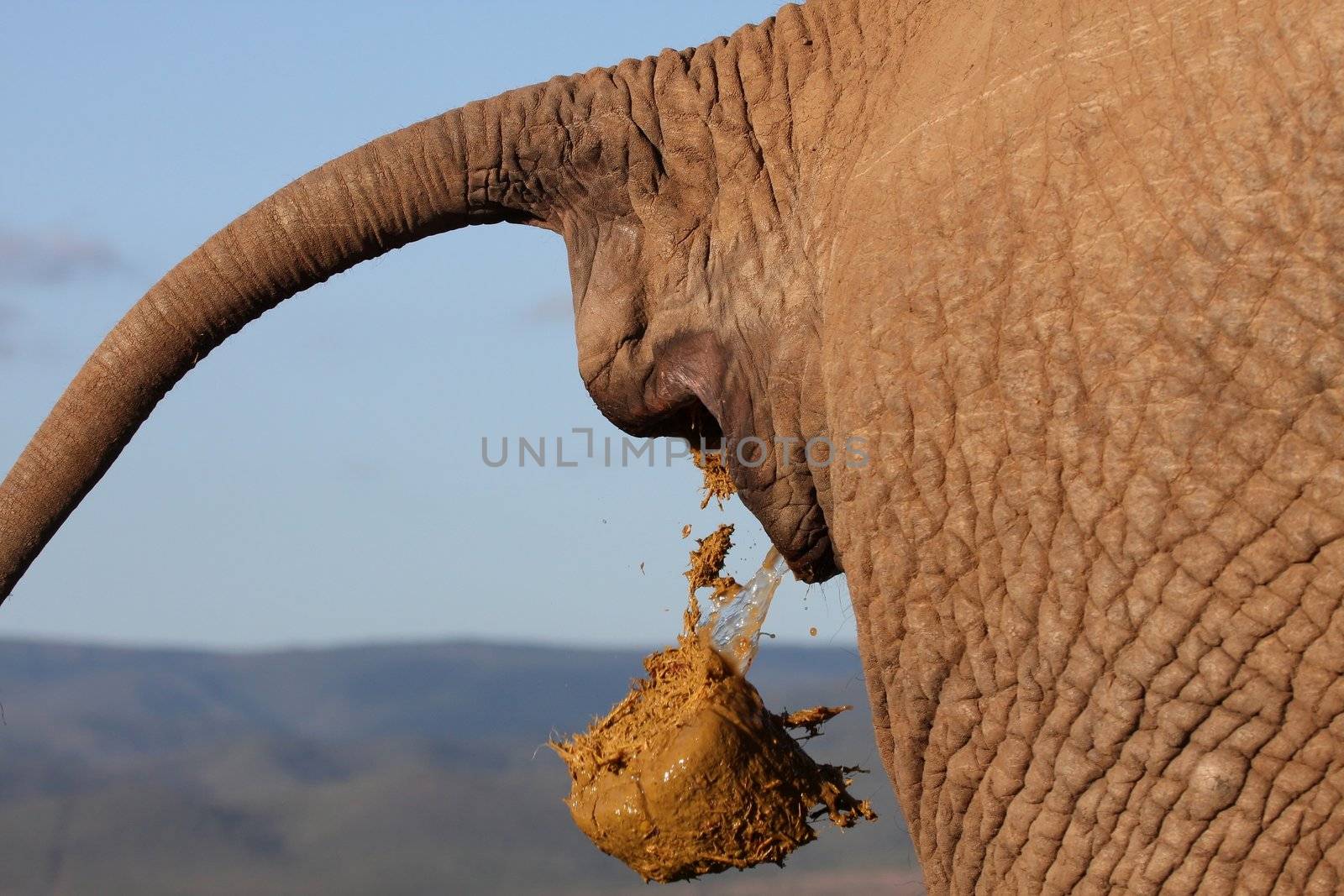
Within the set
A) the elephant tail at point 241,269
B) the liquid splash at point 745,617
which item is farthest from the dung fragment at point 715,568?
the elephant tail at point 241,269

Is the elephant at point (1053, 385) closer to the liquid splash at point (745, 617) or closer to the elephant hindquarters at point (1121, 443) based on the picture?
the elephant hindquarters at point (1121, 443)

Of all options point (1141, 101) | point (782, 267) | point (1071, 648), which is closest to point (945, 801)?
point (1071, 648)

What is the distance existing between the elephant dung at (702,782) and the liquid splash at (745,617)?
0.14ft

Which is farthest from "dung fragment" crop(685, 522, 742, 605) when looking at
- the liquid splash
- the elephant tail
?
the elephant tail

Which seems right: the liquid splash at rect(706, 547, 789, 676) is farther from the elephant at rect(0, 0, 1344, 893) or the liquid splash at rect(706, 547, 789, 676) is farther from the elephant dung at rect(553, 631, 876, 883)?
the elephant at rect(0, 0, 1344, 893)

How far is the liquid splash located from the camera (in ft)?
13.9

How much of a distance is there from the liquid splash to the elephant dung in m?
0.04

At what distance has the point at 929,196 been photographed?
120 inches

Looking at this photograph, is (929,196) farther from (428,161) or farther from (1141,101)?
(428,161)

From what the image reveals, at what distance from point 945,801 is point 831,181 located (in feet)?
4.26

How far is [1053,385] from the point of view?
9.47 feet

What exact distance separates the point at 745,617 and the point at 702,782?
0.50m

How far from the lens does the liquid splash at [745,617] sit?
423 cm

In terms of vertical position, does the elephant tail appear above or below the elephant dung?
above
